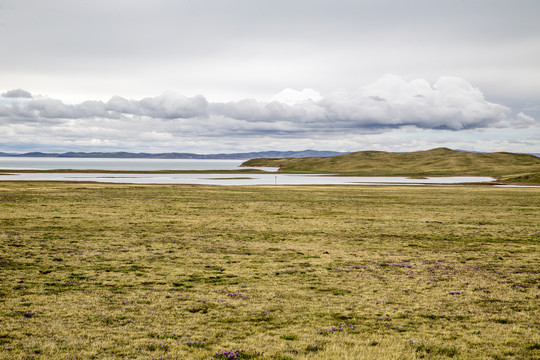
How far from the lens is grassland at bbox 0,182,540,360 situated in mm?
12023

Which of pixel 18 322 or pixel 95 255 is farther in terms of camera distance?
pixel 95 255

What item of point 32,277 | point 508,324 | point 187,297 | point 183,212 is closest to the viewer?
point 508,324

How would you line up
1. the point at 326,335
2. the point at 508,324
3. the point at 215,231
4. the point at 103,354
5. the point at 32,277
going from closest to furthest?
the point at 103,354, the point at 326,335, the point at 508,324, the point at 32,277, the point at 215,231

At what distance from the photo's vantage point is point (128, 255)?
82.3 ft

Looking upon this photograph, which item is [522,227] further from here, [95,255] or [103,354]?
[103,354]

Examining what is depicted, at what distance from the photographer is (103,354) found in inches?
438

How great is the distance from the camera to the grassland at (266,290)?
1202 centimetres

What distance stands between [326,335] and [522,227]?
3322 centimetres

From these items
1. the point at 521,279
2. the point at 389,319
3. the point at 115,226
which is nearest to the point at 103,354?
the point at 389,319

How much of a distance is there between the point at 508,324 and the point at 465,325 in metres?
1.44

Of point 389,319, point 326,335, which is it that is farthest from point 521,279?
point 326,335

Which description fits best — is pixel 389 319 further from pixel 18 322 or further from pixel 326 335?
pixel 18 322

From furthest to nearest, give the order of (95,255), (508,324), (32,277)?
(95,255) → (32,277) → (508,324)

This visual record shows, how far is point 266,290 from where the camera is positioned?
59.7 ft
